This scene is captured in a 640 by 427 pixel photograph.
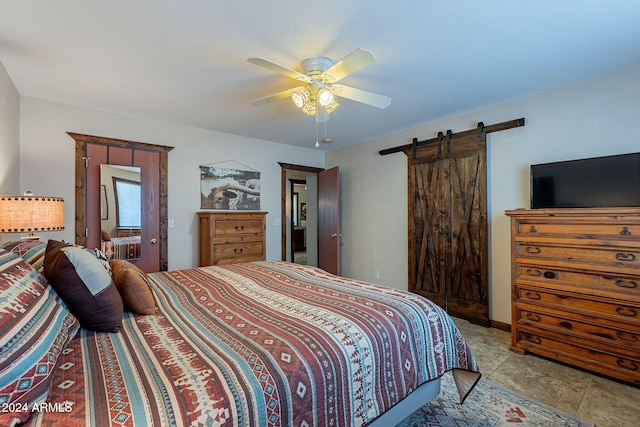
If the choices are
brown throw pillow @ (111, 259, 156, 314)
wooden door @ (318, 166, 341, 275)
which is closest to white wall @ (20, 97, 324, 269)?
wooden door @ (318, 166, 341, 275)

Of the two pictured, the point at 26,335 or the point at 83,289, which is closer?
the point at 26,335

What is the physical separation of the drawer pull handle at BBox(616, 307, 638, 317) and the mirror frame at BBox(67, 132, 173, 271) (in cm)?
445

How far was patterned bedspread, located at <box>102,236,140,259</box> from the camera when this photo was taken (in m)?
3.21

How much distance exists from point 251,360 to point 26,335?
0.62 metres

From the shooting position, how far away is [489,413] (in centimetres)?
176

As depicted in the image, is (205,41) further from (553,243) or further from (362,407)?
(553,243)

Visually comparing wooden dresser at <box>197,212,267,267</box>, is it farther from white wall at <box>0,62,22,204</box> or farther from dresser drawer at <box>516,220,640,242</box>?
dresser drawer at <box>516,220,640,242</box>

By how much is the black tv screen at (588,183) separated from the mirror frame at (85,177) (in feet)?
13.6

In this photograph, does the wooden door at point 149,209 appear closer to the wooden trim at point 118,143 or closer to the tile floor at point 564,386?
the wooden trim at point 118,143

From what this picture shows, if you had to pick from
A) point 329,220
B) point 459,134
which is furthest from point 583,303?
point 329,220

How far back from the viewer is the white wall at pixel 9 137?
223 cm

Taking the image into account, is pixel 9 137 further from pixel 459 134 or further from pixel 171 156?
pixel 459 134

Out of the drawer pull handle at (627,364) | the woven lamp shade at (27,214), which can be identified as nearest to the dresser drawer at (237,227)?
the woven lamp shade at (27,214)

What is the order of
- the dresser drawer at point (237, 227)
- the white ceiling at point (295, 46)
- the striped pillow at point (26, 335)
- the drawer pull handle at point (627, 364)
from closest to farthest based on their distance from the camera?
the striped pillow at point (26, 335) < the white ceiling at point (295, 46) < the drawer pull handle at point (627, 364) < the dresser drawer at point (237, 227)
